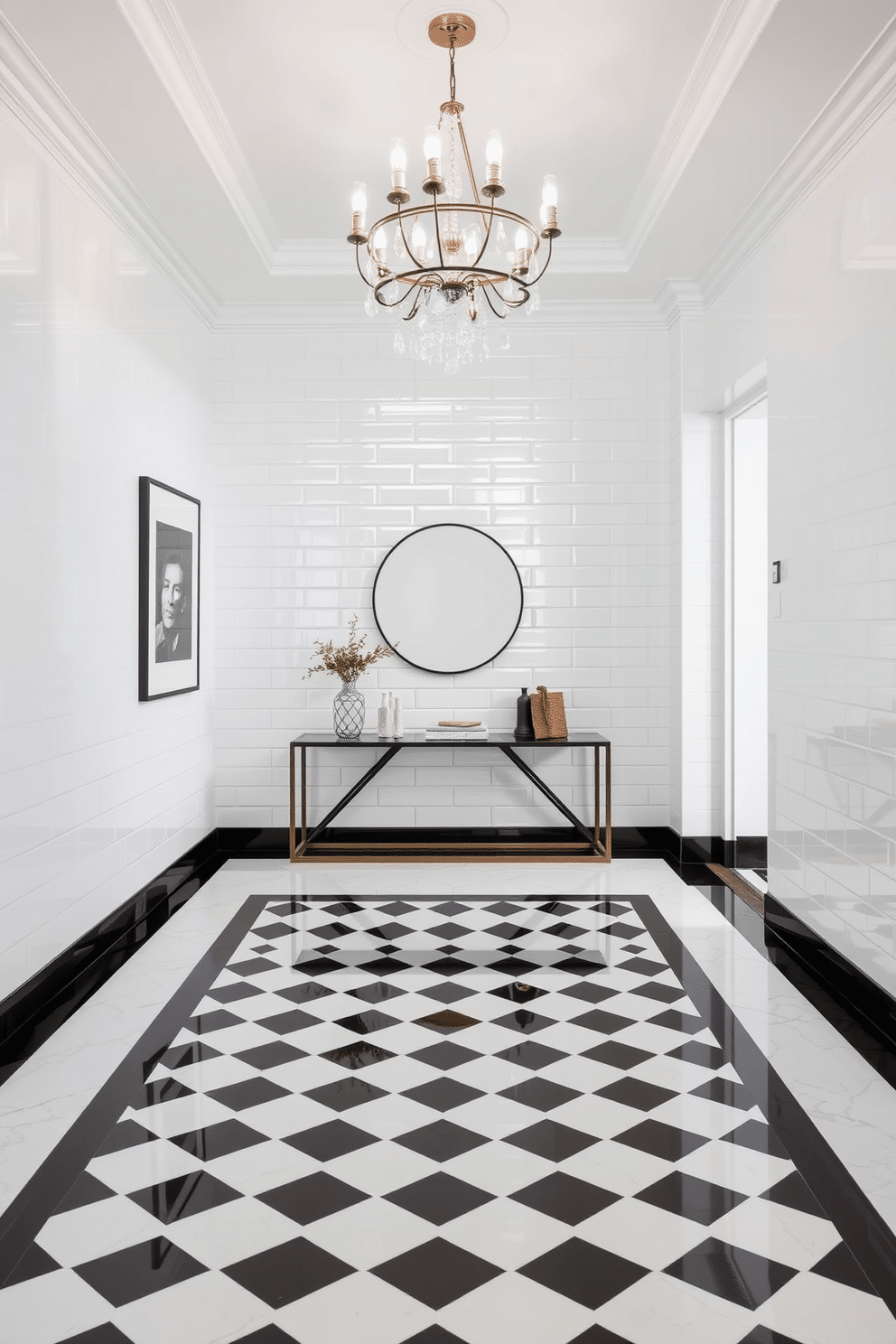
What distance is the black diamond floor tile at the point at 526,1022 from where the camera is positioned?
2922 millimetres

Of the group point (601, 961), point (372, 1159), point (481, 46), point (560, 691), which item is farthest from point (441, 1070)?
point (481, 46)

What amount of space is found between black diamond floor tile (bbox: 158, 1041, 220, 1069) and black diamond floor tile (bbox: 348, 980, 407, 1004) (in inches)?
22.0

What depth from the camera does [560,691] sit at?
17.0 ft

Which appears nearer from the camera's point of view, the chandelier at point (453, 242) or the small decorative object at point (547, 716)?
the chandelier at point (453, 242)

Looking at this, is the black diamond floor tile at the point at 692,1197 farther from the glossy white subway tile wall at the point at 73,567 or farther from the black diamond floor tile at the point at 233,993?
the glossy white subway tile wall at the point at 73,567

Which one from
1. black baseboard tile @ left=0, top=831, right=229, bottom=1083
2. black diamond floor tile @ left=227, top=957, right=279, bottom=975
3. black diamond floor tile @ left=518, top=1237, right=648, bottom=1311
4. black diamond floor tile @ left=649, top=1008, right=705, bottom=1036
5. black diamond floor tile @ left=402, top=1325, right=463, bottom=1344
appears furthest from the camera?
black diamond floor tile @ left=227, top=957, right=279, bottom=975

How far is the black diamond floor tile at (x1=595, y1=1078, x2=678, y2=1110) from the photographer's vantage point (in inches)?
96.6

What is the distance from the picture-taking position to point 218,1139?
2287 millimetres

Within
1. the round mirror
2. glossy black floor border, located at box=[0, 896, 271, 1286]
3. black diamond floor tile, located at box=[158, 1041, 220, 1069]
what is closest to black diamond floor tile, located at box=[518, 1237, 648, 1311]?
glossy black floor border, located at box=[0, 896, 271, 1286]

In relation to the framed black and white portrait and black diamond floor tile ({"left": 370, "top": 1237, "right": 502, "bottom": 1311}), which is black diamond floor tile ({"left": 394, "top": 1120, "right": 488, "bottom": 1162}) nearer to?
black diamond floor tile ({"left": 370, "top": 1237, "right": 502, "bottom": 1311})

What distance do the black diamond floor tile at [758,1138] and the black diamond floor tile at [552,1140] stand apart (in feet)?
1.13

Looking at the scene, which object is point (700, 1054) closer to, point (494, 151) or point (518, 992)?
point (518, 992)

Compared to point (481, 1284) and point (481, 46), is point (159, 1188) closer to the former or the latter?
point (481, 1284)

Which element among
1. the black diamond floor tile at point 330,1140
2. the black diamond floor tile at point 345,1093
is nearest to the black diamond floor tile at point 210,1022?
the black diamond floor tile at point 345,1093
